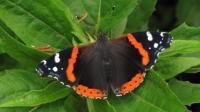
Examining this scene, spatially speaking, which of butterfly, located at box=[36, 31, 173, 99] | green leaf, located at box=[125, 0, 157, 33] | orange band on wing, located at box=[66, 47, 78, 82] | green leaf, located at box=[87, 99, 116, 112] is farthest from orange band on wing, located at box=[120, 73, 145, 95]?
green leaf, located at box=[125, 0, 157, 33]

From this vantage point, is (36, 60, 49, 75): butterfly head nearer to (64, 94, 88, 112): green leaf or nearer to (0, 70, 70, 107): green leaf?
(0, 70, 70, 107): green leaf

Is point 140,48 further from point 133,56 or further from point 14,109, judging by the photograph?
point 14,109

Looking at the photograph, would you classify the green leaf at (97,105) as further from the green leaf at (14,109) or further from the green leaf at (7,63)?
the green leaf at (7,63)

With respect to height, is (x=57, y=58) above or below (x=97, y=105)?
above

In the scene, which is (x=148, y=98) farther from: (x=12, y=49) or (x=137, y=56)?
(x=12, y=49)

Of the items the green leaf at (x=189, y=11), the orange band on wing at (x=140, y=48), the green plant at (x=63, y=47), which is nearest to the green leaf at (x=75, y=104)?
the green plant at (x=63, y=47)

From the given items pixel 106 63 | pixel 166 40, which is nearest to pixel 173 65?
pixel 166 40

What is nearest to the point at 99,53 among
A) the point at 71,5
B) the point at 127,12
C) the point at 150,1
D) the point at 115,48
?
the point at 115,48
